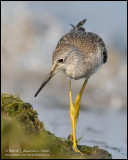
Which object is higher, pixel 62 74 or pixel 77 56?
pixel 62 74

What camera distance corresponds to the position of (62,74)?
51.5 feet

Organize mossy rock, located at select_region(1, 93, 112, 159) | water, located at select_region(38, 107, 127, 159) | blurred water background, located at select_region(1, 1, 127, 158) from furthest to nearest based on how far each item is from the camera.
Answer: blurred water background, located at select_region(1, 1, 127, 158) < water, located at select_region(38, 107, 127, 159) < mossy rock, located at select_region(1, 93, 112, 159)

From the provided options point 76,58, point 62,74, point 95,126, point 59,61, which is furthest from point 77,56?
point 62,74

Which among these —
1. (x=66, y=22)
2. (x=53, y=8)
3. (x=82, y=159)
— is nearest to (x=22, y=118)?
(x=82, y=159)

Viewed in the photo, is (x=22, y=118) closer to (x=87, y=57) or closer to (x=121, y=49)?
(x=87, y=57)

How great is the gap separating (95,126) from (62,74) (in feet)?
15.2

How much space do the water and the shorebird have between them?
171cm

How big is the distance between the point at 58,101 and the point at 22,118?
25.6 feet

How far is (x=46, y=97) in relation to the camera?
13.9 meters

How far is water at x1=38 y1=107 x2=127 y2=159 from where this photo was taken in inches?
382

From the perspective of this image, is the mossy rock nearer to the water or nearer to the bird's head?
the bird's head

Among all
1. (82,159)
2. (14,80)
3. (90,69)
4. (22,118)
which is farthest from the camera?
(14,80)

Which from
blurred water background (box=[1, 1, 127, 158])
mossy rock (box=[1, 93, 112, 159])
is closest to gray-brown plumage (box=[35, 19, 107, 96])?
mossy rock (box=[1, 93, 112, 159])

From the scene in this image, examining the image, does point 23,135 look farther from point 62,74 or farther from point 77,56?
point 62,74
